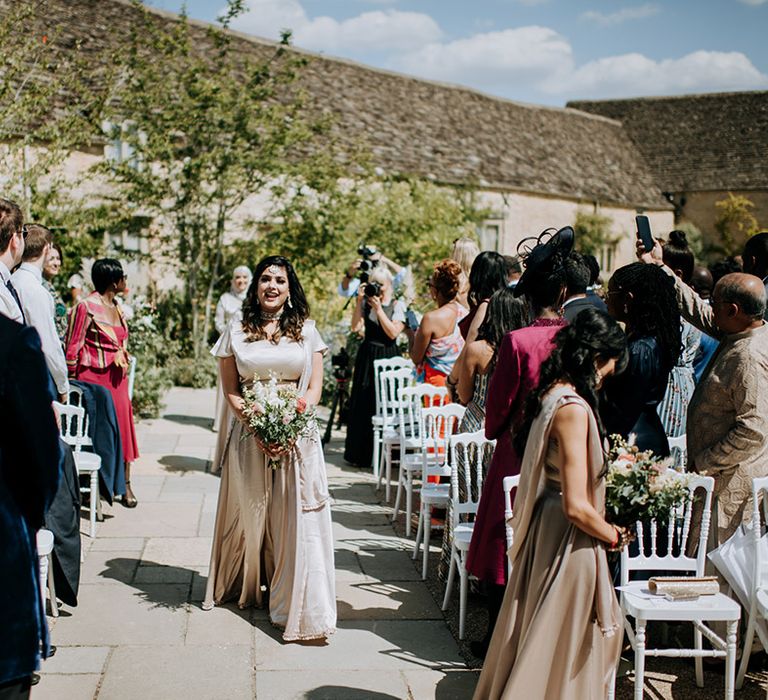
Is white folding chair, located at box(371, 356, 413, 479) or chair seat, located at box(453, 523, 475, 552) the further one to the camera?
white folding chair, located at box(371, 356, 413, 479)

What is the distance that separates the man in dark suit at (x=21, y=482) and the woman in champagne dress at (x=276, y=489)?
2251 millimetres

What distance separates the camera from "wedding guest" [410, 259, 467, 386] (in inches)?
274

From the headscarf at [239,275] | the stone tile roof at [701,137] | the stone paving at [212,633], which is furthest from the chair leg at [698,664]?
the stone tile roof at [701,137]

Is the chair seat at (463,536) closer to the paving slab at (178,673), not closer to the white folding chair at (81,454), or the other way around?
the paving slab at (178,673)

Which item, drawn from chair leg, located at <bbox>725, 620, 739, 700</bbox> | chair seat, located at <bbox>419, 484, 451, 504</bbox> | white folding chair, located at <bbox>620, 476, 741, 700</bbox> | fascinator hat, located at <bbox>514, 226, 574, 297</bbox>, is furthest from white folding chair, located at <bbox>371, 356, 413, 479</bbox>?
chair leg, located at <bbox>725, 620, 739, 700</bbox>

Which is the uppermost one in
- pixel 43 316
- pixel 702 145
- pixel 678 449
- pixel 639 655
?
pixel 702 145

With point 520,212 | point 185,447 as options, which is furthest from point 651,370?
point 520,212

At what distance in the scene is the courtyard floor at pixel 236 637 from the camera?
4.37 m

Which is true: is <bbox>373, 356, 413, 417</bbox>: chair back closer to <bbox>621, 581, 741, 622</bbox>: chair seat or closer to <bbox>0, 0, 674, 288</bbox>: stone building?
<bbox>621, 581, 741, 622</bbox>: chair seat

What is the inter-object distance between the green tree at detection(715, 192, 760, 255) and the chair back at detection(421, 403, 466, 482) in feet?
102

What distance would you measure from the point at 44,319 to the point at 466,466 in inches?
104

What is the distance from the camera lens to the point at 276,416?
4.86 m

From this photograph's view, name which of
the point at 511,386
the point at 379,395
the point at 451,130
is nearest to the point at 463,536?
the point at 511,386

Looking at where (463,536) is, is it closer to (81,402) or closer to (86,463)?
(86,463)
